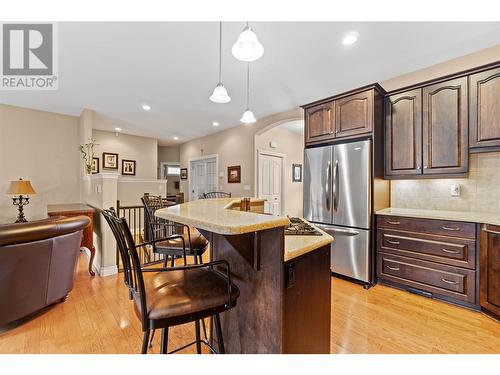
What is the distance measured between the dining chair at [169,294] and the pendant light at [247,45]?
129cm

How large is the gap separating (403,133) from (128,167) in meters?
6.74

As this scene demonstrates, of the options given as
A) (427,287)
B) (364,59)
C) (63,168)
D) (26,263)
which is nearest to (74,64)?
(26,263)

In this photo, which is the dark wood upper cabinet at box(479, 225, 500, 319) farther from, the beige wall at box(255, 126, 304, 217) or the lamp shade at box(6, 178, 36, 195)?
the lamp shade at box(6, 178, 36, 195)

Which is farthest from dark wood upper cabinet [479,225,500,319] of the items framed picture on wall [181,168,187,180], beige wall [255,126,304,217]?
framed picture on wall [181,168,187,180]

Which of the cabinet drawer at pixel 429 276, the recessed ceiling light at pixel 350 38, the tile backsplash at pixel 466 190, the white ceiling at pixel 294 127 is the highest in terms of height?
the white ceiling at pixel 294 127

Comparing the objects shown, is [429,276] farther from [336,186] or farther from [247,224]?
[247,224]

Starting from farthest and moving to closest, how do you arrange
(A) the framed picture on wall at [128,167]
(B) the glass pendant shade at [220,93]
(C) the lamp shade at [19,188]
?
(A) the framed picture on wall at [128,167] → (C) the lamp shade at [19,188] → (B) the glass pendant shade at [220,93]

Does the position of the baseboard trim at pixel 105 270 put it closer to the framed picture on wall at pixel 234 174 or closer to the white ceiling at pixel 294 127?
the framed picture on wall at pixel 234 174

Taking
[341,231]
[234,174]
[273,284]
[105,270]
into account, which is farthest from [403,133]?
[105,270]

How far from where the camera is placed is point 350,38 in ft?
7.66

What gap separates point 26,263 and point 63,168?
3562 mm

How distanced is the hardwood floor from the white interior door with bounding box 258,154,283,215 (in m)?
3.27

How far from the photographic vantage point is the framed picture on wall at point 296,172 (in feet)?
21.2

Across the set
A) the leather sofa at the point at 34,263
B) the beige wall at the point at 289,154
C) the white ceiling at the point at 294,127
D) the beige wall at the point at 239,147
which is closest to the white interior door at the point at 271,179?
the beige wall at the point at 289,154
